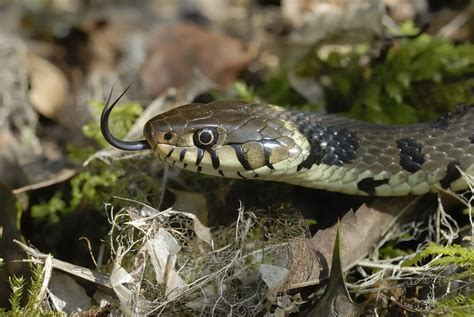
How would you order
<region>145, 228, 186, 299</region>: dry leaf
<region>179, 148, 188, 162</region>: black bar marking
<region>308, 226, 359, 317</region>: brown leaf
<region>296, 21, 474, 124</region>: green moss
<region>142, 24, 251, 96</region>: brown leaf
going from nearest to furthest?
<region>308, 226, 359, 317</region>: brown leaf, <region>145, 228, 186, 299</region>: dry leaf, <region>179, 148, 188, 162</region>: black bar marking, <region>296, 21, 474, 124</region>: green moss, <region>142, 24, 251, 96</region>: brown leaf

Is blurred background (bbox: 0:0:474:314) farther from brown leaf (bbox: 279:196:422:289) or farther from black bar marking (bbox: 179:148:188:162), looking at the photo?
brown leaf (bbox: 279:196:422:289)

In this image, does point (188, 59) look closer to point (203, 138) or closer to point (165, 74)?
point (165, 74)

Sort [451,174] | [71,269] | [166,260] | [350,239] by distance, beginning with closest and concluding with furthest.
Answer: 1. [166,260]
2. [71,269]
3. [350,239]
4. [451,174]

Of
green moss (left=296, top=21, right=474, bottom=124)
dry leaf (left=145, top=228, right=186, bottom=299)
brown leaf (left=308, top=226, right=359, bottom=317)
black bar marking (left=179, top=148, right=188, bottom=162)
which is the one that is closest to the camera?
brown leaf (left=308, top=226, right=359, bottom=317)

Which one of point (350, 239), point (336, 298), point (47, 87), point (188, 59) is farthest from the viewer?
point (188, 59)

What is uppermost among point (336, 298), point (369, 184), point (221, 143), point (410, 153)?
point (221, 143)

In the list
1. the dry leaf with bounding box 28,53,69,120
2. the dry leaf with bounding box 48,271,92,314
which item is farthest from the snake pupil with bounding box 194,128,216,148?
the dry leaf with bounding box 28,53,69,120

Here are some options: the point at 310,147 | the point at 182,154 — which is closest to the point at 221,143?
the point at 182,154

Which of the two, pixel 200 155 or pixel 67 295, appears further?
pixel 200 155

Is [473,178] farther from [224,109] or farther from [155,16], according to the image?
[155,16]
